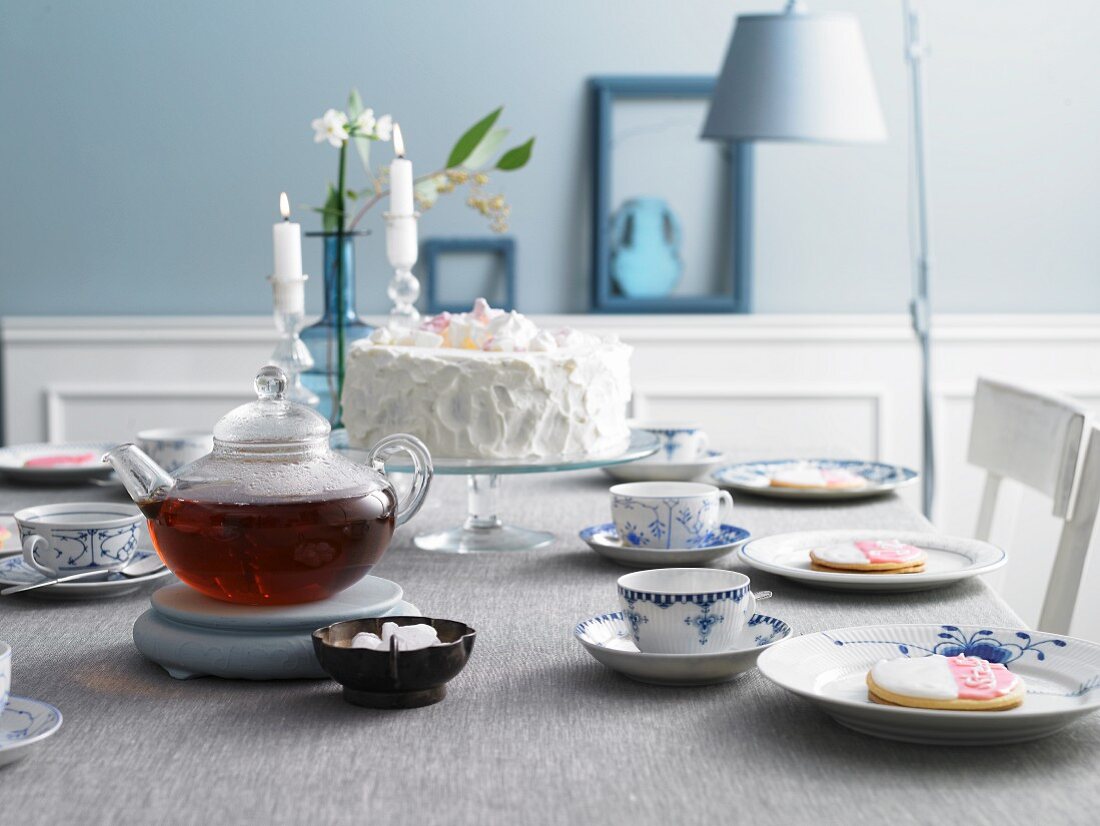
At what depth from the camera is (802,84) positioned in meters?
2.59

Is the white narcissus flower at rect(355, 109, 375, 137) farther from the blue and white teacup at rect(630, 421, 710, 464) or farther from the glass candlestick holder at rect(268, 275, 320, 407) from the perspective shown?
the blue and white teacup at rect(630, 421, 710, 464)

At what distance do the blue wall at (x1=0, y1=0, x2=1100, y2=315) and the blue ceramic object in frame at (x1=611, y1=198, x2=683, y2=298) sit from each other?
100 mm

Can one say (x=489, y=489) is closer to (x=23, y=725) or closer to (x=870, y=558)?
(x=870, y=558)

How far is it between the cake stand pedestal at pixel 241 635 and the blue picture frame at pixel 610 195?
2.34 m

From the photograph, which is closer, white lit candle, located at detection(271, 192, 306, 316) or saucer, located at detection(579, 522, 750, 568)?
saucer, located at detection(579, 522, 750, 568)

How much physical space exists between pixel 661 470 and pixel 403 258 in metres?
0.47

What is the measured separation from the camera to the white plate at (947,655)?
0.80m

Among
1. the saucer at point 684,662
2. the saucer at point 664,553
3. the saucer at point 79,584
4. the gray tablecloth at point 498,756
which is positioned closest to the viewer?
the gray tablecloth at point 498,756

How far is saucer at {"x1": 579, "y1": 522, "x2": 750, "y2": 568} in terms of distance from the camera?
4.38ft

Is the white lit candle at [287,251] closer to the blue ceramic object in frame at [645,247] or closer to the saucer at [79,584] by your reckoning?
the saucer at [79,584]

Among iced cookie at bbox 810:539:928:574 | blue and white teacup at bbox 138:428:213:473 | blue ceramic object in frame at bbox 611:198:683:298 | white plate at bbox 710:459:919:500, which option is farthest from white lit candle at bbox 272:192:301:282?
blue ceramic object in frame at bbox 611:198:683:298

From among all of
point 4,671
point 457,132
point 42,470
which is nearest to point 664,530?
point 4,671

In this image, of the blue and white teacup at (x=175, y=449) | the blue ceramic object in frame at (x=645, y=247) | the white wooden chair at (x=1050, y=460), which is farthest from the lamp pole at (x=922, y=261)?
the blue and white teacup at (x=175, y=449)

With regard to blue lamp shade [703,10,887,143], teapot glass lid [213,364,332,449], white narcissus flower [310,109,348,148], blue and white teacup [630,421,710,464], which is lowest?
blue and white teacup [630,421,710,464]
